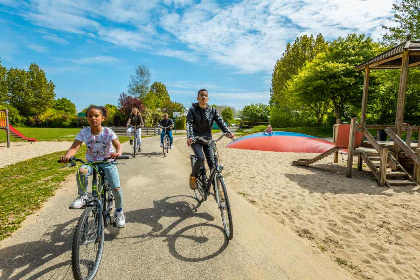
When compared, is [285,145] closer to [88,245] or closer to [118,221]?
[118,221]

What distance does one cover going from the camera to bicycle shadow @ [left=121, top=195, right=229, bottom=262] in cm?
307

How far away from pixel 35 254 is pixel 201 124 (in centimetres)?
309

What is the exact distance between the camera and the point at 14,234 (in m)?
3.34

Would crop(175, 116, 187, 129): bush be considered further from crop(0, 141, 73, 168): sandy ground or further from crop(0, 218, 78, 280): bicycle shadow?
crop(0, 218, 78, 280): bicycle shadow

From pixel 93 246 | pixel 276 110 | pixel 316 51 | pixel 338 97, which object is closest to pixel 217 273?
pixel 93 246

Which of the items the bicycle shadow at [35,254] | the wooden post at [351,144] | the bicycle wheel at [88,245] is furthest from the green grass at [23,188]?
the wooden post at [351,144]

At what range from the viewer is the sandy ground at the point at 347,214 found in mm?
3205

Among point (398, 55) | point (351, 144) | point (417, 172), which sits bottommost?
point (417, 172)

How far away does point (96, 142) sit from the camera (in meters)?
3.13

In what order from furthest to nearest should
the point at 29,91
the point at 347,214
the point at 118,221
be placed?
the point at 29,91, the point at 347,214, the point at 118,221

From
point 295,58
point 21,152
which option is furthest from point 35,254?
point 295,58

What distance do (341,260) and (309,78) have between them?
95.1 ft

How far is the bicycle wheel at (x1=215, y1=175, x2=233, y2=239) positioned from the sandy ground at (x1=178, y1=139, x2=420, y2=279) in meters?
1.29

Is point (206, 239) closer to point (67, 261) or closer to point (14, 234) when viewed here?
point (67, 261)
